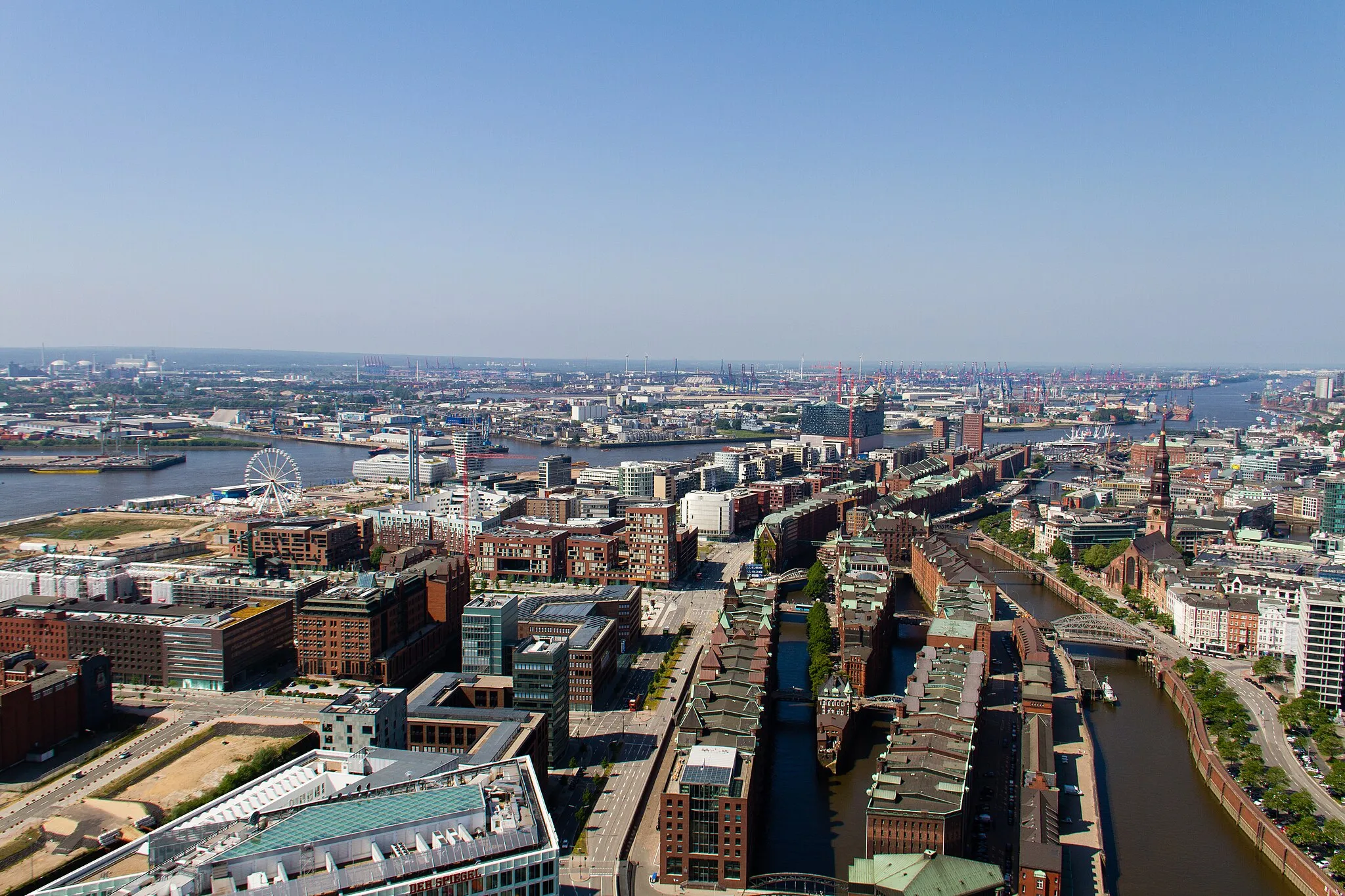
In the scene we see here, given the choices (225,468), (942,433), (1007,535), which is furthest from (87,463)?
(942,433)

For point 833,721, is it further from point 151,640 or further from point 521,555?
point 521,555

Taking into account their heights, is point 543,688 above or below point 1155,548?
below

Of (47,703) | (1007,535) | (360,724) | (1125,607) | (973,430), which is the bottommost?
(1125,607)

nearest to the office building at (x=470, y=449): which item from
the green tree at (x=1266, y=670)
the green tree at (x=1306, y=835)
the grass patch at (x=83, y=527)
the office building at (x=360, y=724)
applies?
the grass patch at (x=83, y=527)

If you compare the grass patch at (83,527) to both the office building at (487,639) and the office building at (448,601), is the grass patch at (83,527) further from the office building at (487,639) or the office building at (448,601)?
the office building at (487,639)

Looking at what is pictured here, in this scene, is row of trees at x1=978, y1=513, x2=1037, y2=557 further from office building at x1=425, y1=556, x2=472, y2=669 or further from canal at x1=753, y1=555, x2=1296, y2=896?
office building at x1=425, y1=556, x2=472, y2=669

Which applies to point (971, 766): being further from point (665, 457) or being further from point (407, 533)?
point (665, 457)

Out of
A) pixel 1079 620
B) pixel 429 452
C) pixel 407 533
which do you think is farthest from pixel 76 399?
pixel 1079 620
